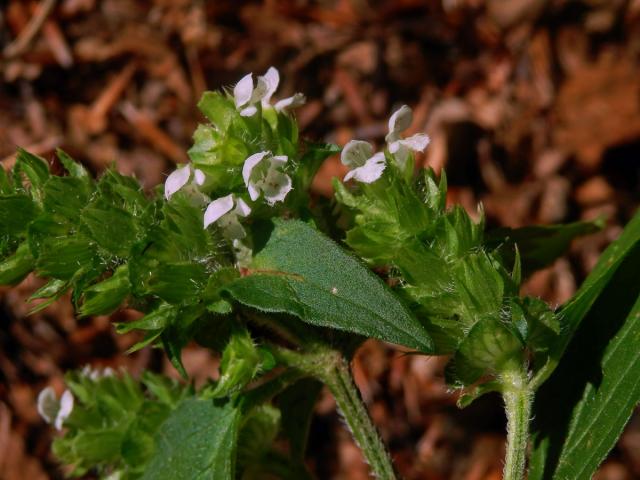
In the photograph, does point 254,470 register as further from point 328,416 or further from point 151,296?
point 328,416

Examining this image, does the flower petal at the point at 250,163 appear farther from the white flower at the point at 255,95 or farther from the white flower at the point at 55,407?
the white flower at the point at 55,407

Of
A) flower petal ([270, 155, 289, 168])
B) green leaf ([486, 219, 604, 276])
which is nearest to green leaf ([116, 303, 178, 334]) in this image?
flower petal ([270, 155, 289, 168])

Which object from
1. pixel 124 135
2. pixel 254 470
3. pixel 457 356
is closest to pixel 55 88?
pixel 124 135

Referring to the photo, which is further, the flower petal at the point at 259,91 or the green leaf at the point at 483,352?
the flower petal at the point at 259,91

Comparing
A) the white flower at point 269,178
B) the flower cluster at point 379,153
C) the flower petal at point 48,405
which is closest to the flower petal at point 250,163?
the white flower at point 269,178

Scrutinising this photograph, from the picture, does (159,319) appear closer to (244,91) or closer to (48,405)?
(244,91)

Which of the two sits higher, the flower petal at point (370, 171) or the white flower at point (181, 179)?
the white flower at point (181, 179)

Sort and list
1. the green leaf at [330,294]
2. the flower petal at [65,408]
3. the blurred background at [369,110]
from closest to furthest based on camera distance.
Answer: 1. the green leaf at [330,294]
2. the flower petal at [65,408]
3. the blurred background at [369,110]

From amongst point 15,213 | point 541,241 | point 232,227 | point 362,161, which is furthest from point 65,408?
point 541,241

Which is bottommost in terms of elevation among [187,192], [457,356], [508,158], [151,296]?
[508,158]
